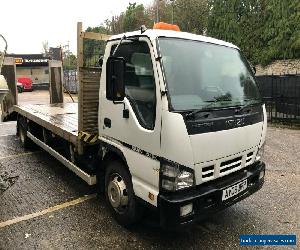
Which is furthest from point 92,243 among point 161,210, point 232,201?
point 232,201

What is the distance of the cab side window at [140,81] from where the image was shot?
3400 millimetres

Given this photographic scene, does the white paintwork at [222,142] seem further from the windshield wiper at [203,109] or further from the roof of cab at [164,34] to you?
the roof of cab at [164,34]

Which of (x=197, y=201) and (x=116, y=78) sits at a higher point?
(x=116, y=78)

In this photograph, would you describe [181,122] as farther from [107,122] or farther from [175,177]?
[107,122]

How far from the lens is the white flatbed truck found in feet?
10.5

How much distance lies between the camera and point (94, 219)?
425cm

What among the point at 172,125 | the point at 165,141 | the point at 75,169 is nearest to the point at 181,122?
the point at 172,125

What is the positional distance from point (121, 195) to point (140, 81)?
137 cm

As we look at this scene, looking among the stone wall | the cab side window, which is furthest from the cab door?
the stone wall

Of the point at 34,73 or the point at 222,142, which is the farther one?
the point at 34,73

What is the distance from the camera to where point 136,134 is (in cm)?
354

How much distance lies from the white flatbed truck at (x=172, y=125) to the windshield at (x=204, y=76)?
13 mm

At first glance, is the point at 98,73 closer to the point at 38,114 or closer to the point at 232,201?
the point at 232,201

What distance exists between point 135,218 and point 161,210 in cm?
63
